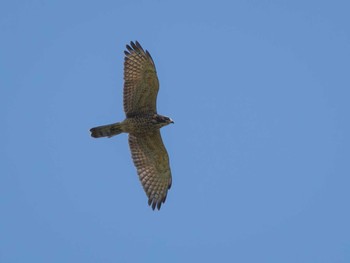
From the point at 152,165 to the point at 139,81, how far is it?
2403 mm

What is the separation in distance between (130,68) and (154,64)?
67 centimetres

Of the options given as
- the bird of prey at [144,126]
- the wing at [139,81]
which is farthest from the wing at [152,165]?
the wing at [139,81]

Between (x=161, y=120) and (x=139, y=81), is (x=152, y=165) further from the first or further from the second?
(x=139, y=81)

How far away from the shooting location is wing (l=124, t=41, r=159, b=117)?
25.3 metres

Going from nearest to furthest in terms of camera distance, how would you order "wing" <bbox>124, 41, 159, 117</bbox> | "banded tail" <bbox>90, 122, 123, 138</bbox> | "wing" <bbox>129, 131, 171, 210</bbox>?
"wing" <bbox>124, 41, 159, 117</bbox>
"banded tail" <bbox>90, 122, 123, 138</bbox>
"wing" <bbox>129, 131, 171, 210</bbox>

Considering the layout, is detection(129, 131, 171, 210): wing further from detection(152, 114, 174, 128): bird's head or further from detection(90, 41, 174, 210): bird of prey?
detection(152, 114, 174, 128): bird's head

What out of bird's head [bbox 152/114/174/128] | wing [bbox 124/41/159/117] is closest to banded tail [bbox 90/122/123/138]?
wing [bbox 124/41/159/117]

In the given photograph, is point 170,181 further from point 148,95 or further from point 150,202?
point 148,95

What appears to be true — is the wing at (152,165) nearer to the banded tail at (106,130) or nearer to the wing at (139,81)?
the banded tail at (106,130)

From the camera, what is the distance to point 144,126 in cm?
2561

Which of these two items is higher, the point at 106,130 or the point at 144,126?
the point at 144,126

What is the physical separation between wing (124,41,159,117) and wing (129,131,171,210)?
88 cm

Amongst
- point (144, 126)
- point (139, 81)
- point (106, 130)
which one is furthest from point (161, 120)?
point (106, 130)

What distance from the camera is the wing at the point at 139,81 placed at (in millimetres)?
25297
